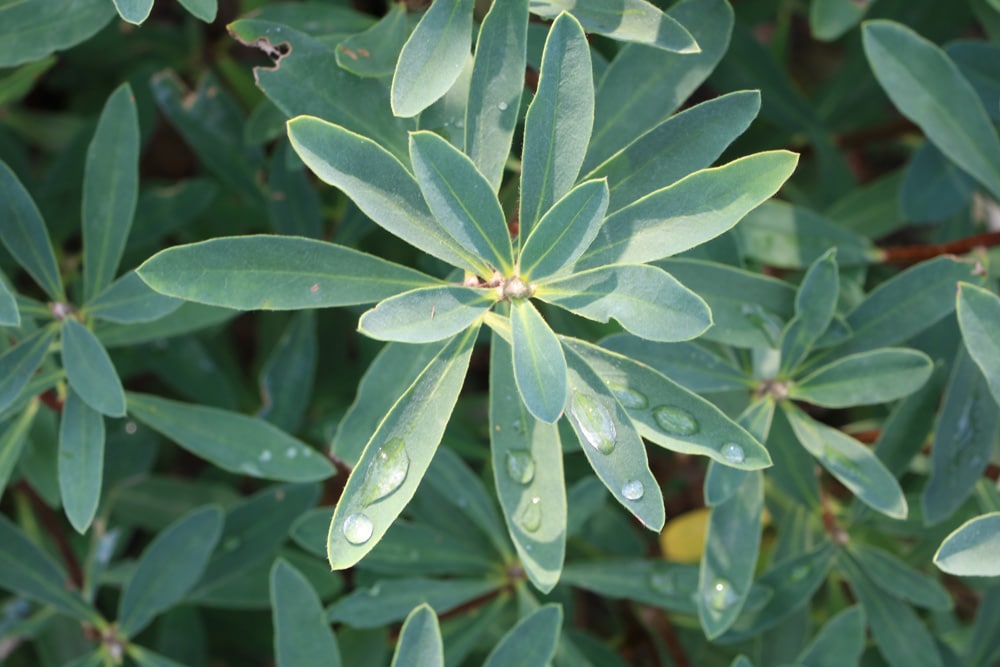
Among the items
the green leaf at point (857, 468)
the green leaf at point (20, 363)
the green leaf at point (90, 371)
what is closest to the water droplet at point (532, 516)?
the green leaf at point (857, 468)

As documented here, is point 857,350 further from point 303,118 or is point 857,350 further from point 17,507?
point 17,507

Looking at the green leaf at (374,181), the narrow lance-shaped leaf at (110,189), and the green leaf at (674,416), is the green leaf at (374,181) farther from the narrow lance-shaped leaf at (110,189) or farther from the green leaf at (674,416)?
the narrow lance-shaped leaf at (110,189)

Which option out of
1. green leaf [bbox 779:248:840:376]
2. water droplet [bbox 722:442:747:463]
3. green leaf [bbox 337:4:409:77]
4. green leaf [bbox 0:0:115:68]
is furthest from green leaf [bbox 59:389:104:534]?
green leaf [bbox 779:248:840:376]

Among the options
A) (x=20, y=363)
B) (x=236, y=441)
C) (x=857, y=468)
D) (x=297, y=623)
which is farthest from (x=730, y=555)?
(x=20, y=363)

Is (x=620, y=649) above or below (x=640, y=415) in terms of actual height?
below

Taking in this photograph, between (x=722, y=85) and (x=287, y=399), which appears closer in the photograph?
(x=287, y=399)

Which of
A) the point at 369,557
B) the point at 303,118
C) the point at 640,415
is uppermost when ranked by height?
the point at 303,118

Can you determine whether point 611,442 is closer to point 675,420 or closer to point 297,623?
point 675,420

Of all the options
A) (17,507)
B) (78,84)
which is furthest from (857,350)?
(78,84)
